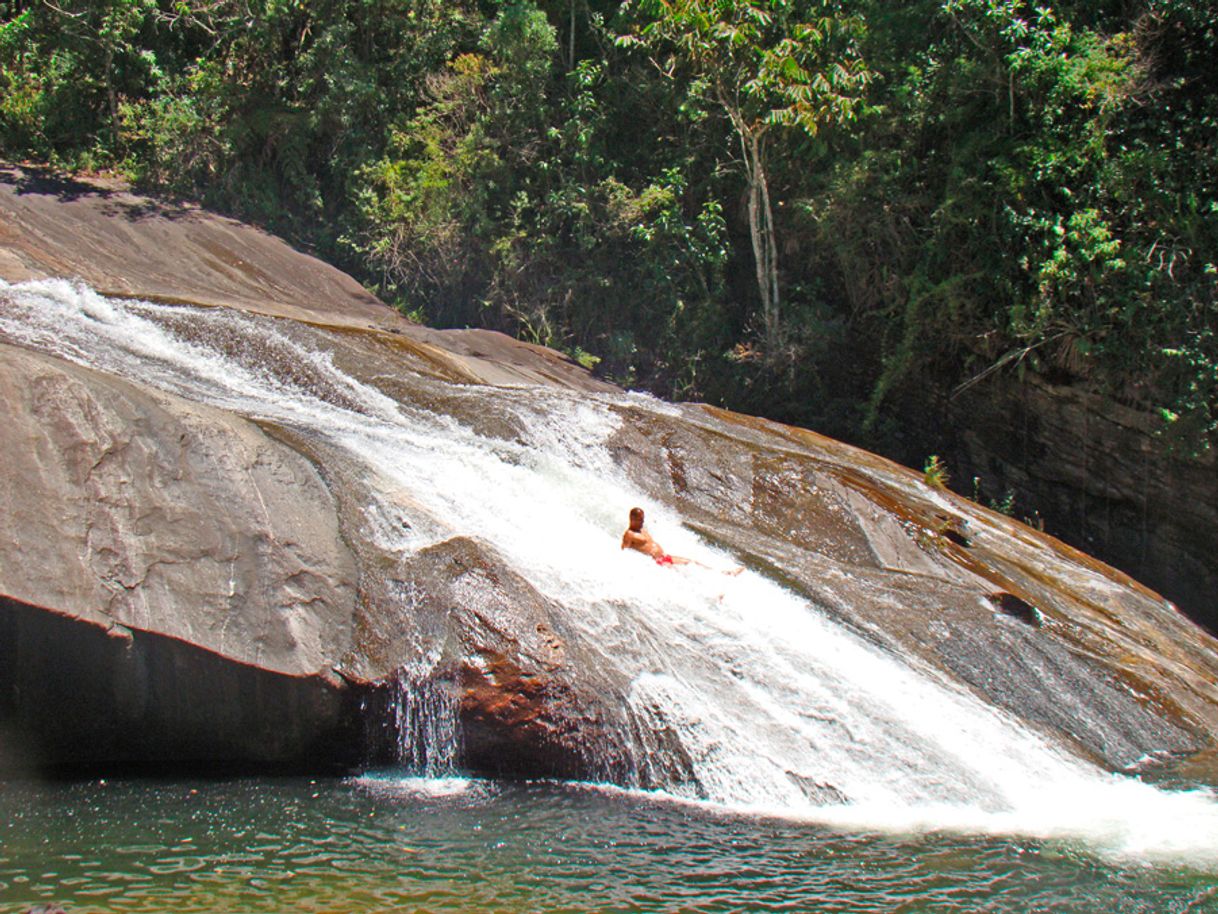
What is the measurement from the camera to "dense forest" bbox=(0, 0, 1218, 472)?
599 inches

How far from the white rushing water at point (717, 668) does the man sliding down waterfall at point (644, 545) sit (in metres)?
0.16

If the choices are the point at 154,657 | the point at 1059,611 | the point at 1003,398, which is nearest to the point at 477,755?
the point at 154,657

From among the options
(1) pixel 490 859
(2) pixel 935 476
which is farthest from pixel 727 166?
(1) pixel 490 859

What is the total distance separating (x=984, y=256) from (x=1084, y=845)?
11.0 metres

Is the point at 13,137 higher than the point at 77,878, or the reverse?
the point at 13,137

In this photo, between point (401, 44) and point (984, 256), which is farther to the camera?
point (401, 44)

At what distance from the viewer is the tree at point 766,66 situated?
17.6m

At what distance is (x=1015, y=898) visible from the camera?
619cm

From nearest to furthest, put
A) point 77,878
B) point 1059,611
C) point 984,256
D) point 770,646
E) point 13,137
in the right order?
1. point 77,878
2. point 770,646
3. point 1059,611
4. point 984,256
5. point 13,137

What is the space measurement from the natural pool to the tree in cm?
1262

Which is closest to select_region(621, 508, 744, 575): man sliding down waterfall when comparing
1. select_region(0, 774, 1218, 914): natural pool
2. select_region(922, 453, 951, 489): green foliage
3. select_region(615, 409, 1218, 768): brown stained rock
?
select_region(615, 409, 1218, 768): brown stained rock

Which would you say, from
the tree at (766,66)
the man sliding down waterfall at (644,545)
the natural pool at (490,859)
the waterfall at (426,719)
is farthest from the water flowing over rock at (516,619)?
the tree at (766,66)

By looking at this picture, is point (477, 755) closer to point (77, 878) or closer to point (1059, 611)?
point (77, 878)

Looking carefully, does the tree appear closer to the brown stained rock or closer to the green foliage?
the green foliage
